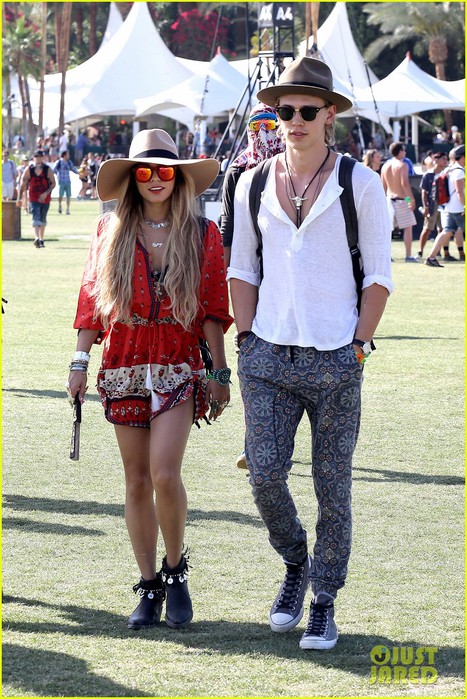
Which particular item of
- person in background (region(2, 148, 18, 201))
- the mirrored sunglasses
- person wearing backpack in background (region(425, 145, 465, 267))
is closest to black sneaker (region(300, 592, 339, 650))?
the mirrored sunglasses

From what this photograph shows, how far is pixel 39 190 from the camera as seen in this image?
25391 millimetres

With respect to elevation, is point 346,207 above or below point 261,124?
below

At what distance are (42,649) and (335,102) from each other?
233 centimetres

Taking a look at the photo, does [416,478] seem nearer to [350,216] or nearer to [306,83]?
[350,216]

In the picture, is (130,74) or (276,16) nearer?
(276,16)

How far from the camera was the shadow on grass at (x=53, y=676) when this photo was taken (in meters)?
4.43

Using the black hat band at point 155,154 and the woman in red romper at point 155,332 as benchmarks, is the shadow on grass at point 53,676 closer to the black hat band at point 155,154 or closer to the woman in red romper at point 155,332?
the woman in red romper at point 155,332

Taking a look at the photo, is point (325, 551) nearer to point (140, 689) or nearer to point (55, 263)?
point (140, 689)

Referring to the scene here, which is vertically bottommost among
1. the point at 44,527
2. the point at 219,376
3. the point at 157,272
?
the point at 44,527

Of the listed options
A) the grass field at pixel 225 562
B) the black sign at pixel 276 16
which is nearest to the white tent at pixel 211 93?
the black sign at pixel 276 16

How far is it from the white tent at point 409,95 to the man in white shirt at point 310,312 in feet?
130

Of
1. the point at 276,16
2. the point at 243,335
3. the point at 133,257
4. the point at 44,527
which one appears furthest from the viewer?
the point at 276,16

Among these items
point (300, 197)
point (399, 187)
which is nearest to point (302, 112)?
point (300, 197)

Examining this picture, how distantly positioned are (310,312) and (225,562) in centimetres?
173
